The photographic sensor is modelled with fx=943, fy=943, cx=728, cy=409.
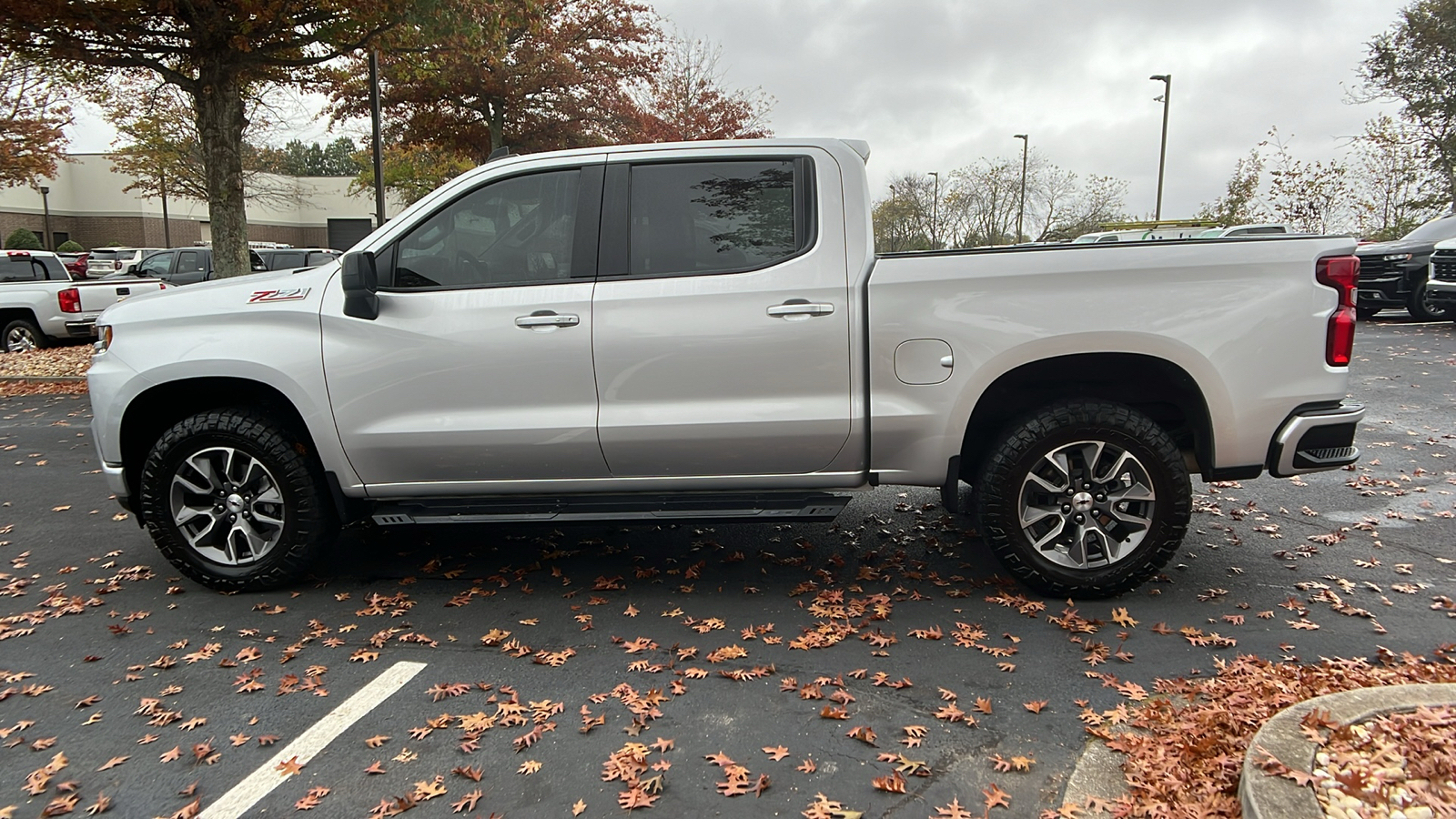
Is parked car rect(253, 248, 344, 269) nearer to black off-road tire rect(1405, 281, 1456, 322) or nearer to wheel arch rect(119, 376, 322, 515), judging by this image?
wheel arch rect(119, 376, 322, 515)

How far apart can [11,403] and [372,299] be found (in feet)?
34.1

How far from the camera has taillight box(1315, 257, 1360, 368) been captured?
4.10 m

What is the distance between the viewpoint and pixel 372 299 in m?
4.45

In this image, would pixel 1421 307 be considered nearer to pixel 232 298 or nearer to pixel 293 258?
pixel 232 298

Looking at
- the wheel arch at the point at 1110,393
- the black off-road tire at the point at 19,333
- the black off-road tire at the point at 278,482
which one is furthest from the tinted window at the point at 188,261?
the wheel arch at the point at 1110,393

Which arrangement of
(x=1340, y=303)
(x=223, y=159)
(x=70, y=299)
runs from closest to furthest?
(x=1340, y=303) → (x=223, y=159) → (x=70, y=299)

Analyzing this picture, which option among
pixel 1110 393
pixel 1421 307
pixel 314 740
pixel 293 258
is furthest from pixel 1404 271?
pixel 293 258

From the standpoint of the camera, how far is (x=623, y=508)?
14.7 feet

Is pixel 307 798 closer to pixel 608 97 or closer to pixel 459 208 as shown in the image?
pixel 459 208

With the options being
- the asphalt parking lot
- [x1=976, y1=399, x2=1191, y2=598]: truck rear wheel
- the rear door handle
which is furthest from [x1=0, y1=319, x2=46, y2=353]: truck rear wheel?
[x1=976, y1=399, x2=1191, y2=598]: truck rear wheel

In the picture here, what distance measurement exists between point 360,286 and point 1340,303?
173 inches

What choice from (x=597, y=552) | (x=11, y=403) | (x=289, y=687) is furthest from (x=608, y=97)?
(x=289, y=687)

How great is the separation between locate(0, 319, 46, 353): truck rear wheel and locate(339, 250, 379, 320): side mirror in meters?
15.2

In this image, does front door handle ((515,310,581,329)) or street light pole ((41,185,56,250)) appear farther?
street light pole ((41,185,56,250))
